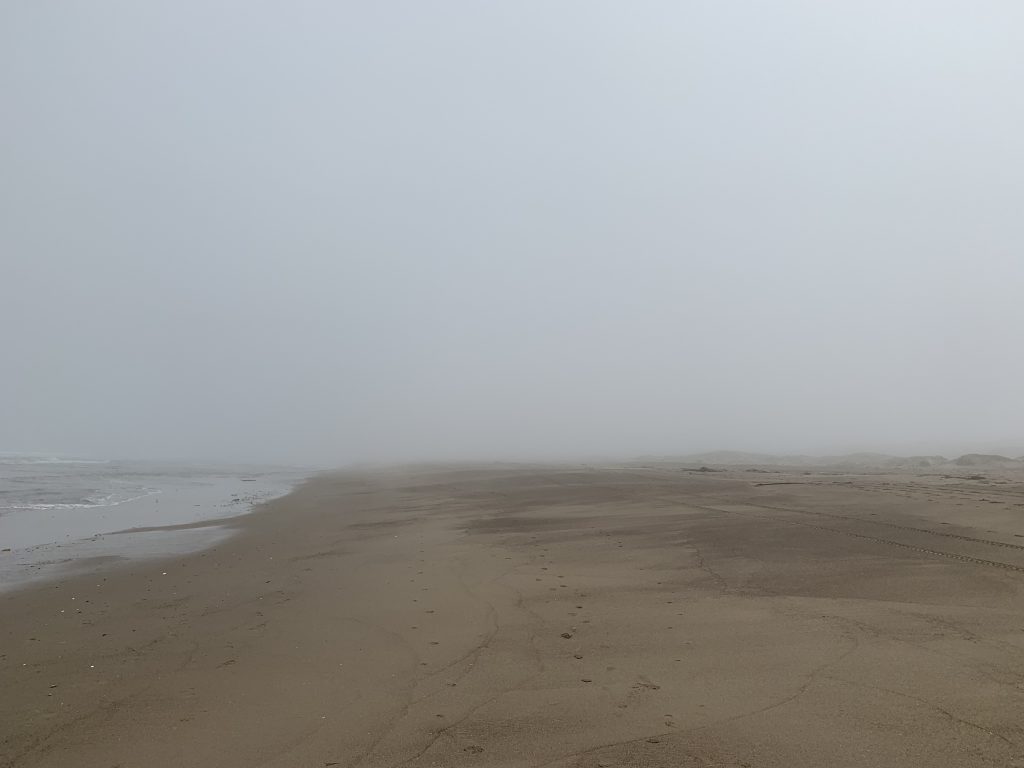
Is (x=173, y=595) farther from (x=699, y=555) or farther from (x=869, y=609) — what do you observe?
(x=869, y=609)

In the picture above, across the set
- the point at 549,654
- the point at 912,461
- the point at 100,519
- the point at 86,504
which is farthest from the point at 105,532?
the point at 912,461

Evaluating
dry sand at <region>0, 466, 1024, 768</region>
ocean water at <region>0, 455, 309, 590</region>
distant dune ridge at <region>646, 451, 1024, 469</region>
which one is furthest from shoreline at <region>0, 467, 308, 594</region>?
distant dune ridge at <region>646, 451, 1024, 469</region>

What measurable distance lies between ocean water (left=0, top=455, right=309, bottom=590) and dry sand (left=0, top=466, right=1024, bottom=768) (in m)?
1.84

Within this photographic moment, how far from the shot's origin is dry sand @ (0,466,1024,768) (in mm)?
3738

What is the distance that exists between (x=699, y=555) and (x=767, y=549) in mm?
1126

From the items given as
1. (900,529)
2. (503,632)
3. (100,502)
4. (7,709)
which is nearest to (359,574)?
(503,632)

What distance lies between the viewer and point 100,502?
69.7ft

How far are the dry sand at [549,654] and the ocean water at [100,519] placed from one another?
184 cm

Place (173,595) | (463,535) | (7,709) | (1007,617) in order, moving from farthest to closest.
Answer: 1. (463,535)
2. (173,595)
3. (1007,617)
4. (7,709)

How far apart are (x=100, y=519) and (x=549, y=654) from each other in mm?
16820

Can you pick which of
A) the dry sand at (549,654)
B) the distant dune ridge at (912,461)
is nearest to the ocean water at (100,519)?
the dry sand at (549,654)

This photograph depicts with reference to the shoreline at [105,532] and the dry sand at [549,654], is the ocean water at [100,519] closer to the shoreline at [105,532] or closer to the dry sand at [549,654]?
the shoreline at [105,532]

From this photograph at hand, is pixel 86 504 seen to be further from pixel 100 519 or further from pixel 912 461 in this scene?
pixel 912 461

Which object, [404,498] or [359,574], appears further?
[404,498]
